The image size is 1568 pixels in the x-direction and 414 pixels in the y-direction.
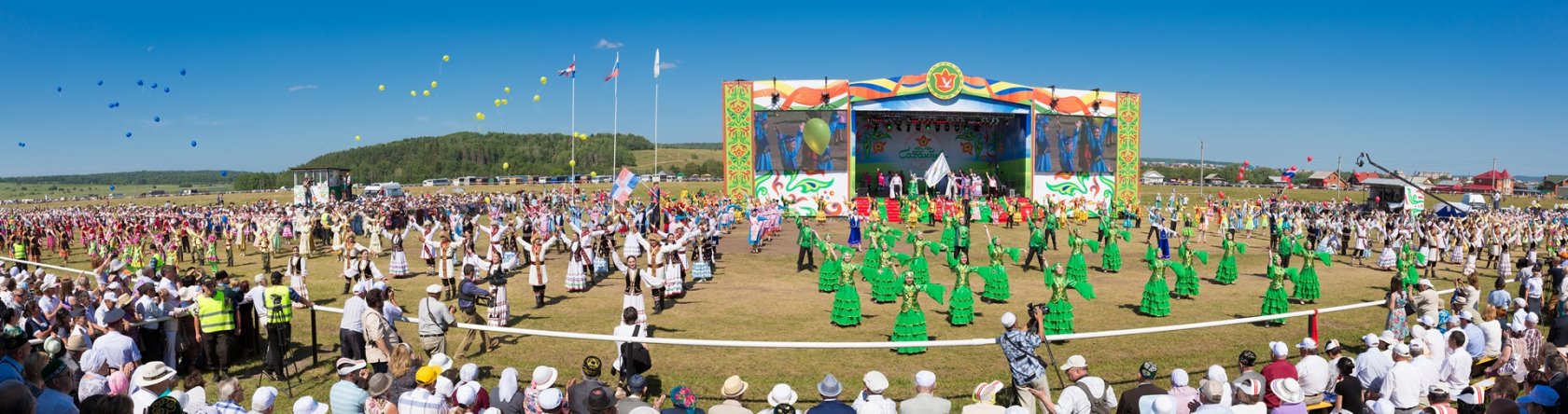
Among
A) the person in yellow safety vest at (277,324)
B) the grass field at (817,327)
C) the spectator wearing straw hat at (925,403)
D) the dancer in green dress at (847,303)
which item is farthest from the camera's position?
the dancer in green dress at (847,303)

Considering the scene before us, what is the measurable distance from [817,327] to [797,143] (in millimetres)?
23507

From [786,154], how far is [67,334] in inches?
1147

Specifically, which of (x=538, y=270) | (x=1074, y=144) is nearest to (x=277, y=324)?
(x=538, y=270)

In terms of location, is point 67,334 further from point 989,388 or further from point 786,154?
point 786,154

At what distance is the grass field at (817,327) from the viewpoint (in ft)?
32.4

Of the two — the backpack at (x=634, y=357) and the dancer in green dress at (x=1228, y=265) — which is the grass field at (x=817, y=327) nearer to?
the dancer in green dress at (x=1228, y=265)

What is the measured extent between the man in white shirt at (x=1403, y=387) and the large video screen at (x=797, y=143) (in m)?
29.0

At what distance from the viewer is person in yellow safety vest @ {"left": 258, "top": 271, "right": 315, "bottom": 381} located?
927cm

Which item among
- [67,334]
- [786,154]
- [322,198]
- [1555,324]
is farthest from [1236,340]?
[322,198]

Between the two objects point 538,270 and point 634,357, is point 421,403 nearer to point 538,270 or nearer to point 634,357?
point 634,357

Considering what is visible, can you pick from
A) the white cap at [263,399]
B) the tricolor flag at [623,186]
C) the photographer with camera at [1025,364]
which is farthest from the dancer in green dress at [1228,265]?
the white cap at [263,399]

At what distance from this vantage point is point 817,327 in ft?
42.7

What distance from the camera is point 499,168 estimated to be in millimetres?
114688

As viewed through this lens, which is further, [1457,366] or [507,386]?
[1457,366]
